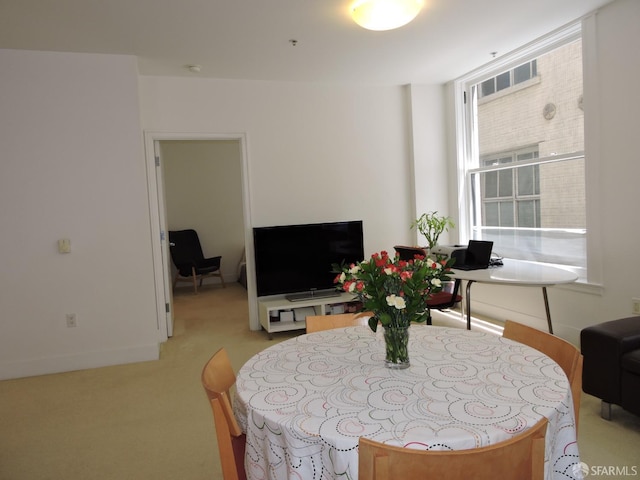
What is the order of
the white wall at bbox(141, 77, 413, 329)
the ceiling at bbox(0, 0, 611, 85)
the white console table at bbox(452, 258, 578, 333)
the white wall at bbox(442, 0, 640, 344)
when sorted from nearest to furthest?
the ceiling at bbox(0, 0, 611, 85) < the white console table at bbox(452, 258, 578, 333) < the white wall at bbox(442, 0, 640, 344) < the white wall at bbox(141, 77, 413, 329)

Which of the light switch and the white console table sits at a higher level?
the light switch

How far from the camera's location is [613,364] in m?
2.38

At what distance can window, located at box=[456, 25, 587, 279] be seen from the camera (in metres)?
3.77

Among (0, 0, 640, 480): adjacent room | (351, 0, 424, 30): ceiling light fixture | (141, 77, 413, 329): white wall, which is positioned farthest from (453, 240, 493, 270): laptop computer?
(351, 0, 424, 30): ceiling light fixture

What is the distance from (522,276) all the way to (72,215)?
364 cm

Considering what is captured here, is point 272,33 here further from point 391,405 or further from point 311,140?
point 391,405

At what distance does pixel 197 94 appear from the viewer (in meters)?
4.38

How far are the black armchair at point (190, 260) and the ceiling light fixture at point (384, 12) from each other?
199 inches

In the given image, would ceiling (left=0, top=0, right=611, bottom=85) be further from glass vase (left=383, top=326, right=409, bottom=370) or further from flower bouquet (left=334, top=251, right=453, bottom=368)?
glass vase (left=383, top=326, right=409, bottom=370)

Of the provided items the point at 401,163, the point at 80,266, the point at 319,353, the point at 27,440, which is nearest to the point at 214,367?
the point at 319,353

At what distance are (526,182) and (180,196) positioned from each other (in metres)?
5.62

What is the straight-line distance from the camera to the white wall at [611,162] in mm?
3172

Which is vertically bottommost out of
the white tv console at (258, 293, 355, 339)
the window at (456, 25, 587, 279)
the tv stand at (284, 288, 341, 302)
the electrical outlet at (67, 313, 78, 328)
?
the white tv console at (258, 293, 355, 339)

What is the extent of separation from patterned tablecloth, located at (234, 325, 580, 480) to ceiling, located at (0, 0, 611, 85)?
7.85 ft
